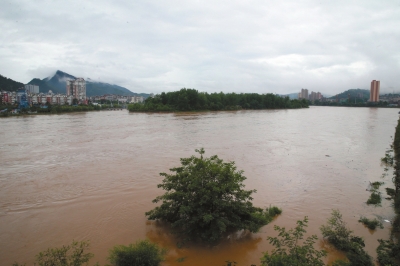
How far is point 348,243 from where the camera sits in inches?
225

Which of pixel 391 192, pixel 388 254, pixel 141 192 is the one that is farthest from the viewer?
pixel 141 192

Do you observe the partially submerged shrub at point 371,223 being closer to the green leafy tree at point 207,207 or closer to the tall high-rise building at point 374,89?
the green leafy tree at point 207,207

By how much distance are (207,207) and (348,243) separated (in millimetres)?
3302

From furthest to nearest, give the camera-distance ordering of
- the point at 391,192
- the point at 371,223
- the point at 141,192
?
the point at 141,192
the point at 391,192
the point at 371,223

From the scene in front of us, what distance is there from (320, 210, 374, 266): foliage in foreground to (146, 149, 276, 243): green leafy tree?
1.61 meters

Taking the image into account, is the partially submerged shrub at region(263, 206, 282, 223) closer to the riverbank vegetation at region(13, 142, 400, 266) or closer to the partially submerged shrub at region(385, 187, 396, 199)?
the riverbank vegetation at region(13, 142, 400, 266)

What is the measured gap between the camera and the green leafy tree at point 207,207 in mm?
5754

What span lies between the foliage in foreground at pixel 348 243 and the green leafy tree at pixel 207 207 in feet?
5.28

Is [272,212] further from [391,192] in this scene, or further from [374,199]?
[391,192]

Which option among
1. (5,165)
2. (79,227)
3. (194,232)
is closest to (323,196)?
(194,232)

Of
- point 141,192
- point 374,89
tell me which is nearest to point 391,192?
point 141,192

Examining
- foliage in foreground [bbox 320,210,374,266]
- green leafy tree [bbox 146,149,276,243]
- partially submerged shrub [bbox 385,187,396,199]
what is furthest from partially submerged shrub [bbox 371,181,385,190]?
green leafy tree [bbox 146,149,276,243]

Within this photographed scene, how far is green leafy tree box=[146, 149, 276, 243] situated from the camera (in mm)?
5754

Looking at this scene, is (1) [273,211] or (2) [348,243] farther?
(1) [273,211]
